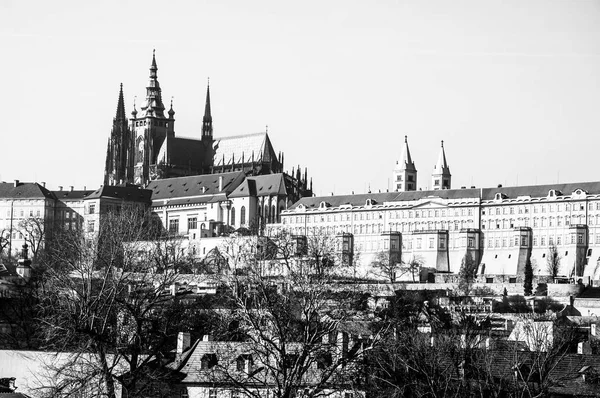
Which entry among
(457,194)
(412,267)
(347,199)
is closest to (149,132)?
(347,199)

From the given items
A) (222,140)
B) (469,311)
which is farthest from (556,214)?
(222,140)

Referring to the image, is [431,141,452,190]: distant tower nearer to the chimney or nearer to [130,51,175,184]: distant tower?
[130,51,175,184]: distant tower

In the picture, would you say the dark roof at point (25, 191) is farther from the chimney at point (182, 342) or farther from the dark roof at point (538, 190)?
the chimney at point (182, 342)

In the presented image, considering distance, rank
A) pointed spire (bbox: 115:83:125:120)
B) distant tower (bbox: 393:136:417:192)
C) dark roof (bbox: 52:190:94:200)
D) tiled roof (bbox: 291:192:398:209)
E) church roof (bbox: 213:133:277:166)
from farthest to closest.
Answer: pointed spire (bbox: 115:83:125:120) < church roof (bbox: 213:133:277:166) < dark roof (bbox: 52:190:94:200) < distant tower (bbox: 393:136:417:192) < tiled roof (bbox: 291:192:398:209)

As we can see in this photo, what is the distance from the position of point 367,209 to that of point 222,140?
138 ft

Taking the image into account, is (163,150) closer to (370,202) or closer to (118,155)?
(118,155)

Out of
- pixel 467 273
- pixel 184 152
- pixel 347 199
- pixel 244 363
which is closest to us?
pixel 244 363

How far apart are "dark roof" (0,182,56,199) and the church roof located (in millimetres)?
21348

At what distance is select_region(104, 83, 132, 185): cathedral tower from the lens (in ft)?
598

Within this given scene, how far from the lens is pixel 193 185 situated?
16662 centimetres

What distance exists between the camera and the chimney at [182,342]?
43.9 meters

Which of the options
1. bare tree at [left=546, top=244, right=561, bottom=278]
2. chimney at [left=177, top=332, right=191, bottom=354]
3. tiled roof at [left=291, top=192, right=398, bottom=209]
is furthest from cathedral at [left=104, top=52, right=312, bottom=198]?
chimney at [left=177, top=332, right=191, bottom=354]

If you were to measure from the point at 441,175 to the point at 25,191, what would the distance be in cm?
4675

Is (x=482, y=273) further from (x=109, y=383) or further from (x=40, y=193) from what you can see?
(x=109, y=383)
